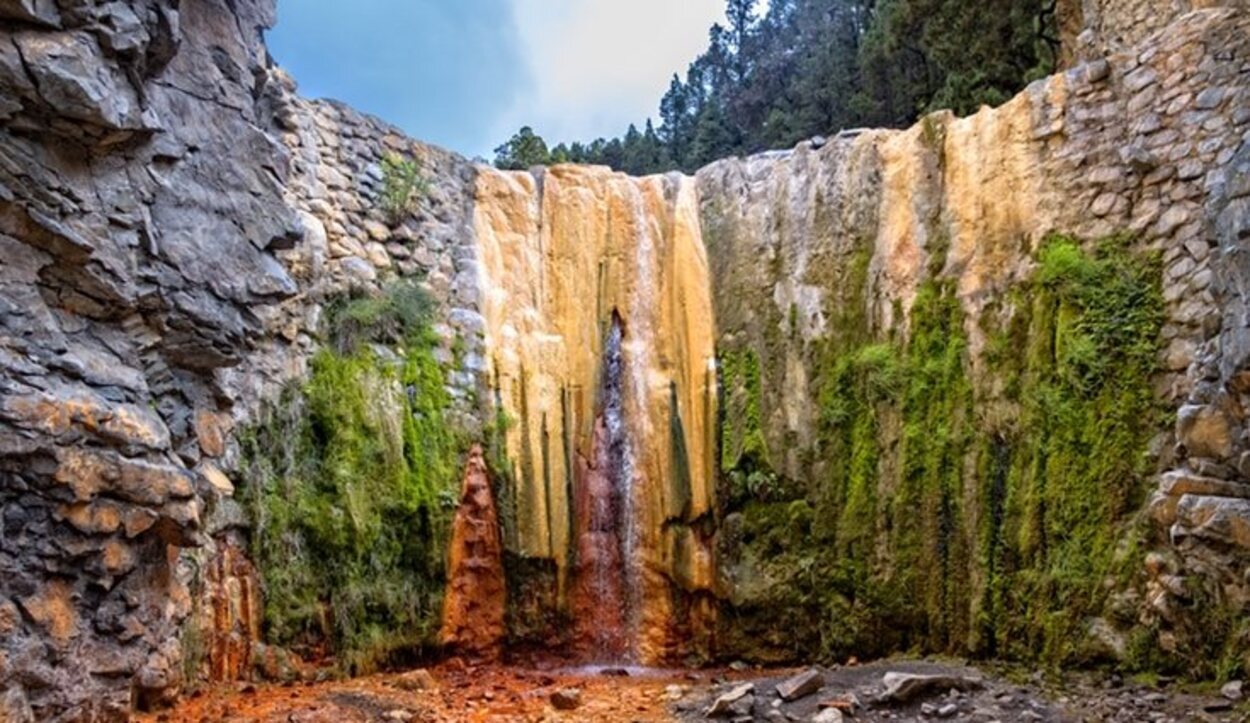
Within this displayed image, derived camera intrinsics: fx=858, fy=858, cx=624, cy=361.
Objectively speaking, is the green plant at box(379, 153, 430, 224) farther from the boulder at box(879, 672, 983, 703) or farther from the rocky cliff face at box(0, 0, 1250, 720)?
the boulder at box(879, 672, 983, 703)

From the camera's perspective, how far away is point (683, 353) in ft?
→ 31.4

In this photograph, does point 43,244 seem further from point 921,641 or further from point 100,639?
point 921,641

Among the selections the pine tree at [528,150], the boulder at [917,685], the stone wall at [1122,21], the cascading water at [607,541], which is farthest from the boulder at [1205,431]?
the pine tree at [528,150]

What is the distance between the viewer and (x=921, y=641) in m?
7.22

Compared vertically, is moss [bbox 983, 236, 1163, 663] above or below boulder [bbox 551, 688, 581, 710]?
above

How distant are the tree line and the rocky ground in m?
9.85

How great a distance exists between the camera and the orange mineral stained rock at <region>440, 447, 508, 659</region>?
25.6 feet

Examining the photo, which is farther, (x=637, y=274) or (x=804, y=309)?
(x=637, y=274)

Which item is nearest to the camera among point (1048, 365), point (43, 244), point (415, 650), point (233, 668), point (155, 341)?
point (43, 244)

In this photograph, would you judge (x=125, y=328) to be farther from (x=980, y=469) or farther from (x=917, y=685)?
(x=980, y=469)

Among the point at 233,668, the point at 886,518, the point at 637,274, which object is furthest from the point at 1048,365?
the point at 233,668

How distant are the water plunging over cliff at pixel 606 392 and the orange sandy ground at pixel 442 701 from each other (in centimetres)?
118

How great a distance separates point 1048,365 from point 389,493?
562 cm

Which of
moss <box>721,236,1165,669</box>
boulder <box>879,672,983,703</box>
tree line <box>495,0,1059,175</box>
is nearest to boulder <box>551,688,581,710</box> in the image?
boulder <box>879,672,983,703</box>
